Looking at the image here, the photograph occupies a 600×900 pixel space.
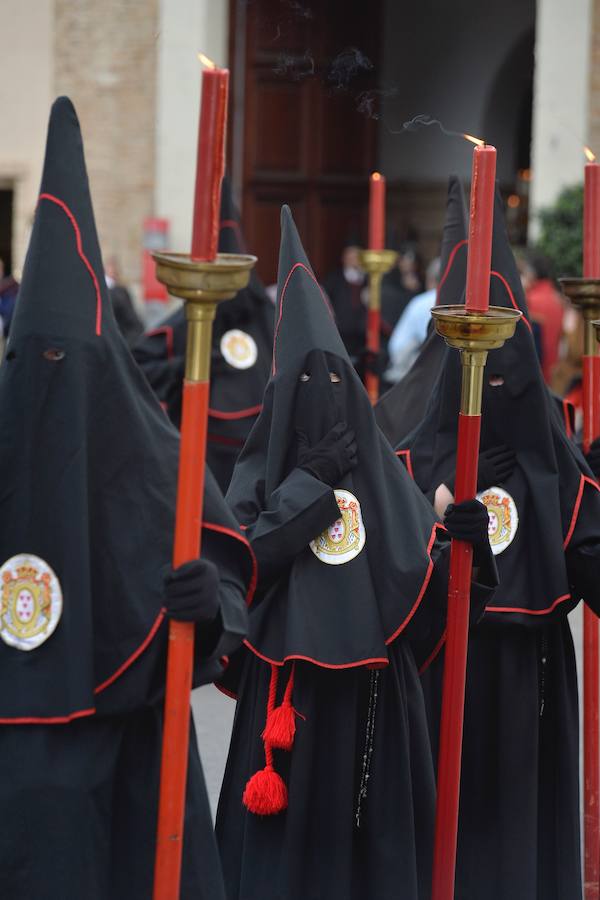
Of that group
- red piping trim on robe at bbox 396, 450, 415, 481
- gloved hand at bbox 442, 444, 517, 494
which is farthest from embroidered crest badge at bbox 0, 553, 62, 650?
red piping trim on robe at bbox 396, 450, 415, 481

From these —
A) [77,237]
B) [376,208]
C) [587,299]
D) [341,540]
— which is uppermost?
[376,208]

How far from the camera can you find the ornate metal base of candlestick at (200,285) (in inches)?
83.1

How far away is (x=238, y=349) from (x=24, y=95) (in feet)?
28.1

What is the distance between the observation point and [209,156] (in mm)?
2094

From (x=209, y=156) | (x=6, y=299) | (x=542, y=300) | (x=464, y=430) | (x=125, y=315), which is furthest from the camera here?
(x=6, y=299)

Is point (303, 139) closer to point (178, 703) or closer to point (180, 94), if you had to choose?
point (180, 94)

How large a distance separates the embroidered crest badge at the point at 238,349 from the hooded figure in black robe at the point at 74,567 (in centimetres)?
382

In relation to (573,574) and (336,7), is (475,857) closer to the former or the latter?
(573,574)

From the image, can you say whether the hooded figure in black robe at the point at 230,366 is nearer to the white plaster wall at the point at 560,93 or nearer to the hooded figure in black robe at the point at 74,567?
the hooded figure in black robe at the point at 74,567

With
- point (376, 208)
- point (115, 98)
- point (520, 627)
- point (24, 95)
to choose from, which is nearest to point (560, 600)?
point (520, 627)

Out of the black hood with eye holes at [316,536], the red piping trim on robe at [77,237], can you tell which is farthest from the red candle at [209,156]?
the black hood with eye holes at [316,536]

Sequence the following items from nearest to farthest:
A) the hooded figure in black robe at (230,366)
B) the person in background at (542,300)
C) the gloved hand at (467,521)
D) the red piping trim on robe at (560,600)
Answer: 1. the gloved hand at (467,521)
2. the red piping trim on robe at (560,600)
3. the hooded figure in black robe at (230,366)
4. the person in background at (542,300)

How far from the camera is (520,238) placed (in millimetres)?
15547

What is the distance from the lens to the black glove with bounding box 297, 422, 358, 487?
3.07 metres
